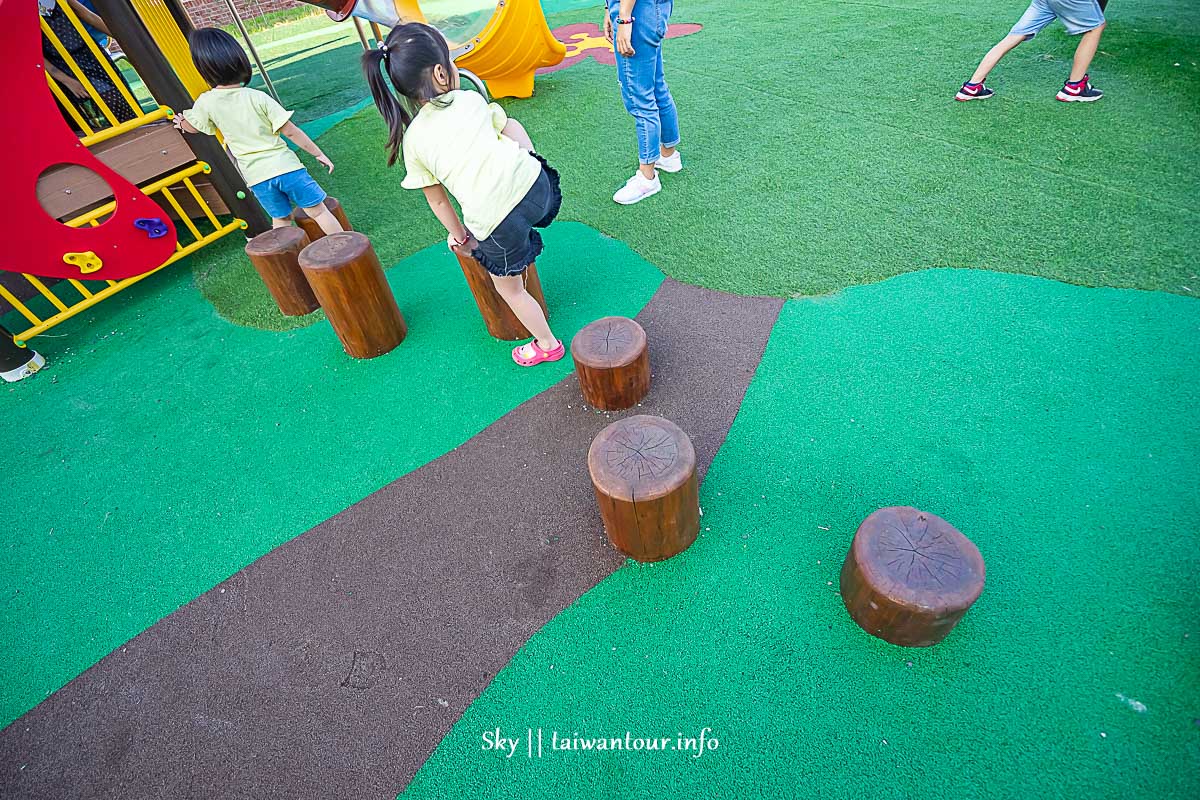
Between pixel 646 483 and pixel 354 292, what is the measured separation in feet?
6.45

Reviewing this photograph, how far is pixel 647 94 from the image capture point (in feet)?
11.3

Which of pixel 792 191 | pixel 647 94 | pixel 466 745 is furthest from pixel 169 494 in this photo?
pixel 792 191

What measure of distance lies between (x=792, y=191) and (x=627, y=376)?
2.26 meters

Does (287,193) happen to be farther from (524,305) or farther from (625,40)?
(625,40)

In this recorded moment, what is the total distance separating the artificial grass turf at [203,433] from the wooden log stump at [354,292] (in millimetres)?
133

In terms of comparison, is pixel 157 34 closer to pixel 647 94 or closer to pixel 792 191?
pixel 647 94

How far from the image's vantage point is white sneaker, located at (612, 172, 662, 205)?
153 inches

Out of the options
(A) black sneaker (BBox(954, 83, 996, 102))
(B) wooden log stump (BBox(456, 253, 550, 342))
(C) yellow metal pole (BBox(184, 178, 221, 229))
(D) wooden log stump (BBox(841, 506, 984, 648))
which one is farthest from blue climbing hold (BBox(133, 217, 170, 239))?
(A) black sneaker (BBox(954, 83, 996, 102))

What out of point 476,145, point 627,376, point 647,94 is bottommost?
point 627,376

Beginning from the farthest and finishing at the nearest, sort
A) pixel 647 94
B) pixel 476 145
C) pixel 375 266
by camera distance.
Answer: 1. pixel 647 94
2. pixel 375 266
3. pixel 476 145

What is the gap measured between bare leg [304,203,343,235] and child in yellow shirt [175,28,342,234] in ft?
0.22

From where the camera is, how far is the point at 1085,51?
13.3 ft

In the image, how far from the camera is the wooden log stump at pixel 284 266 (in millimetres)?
3189

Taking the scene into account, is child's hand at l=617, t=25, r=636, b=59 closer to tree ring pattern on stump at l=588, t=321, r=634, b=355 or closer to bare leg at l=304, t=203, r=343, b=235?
tree ring pattern on stump at l=588, t=321, r=634, b=355
